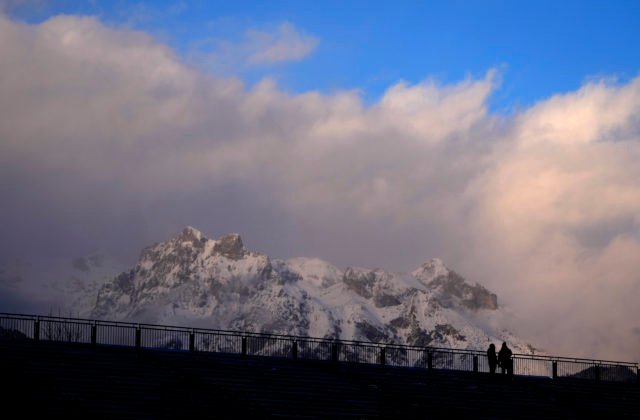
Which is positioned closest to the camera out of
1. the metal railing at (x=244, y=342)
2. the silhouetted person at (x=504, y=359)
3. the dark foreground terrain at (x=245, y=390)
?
the dark foreground terrain at (x=245, y=390)

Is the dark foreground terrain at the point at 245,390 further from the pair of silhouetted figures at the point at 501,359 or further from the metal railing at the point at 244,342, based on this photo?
the metal railing at the point at 244,342

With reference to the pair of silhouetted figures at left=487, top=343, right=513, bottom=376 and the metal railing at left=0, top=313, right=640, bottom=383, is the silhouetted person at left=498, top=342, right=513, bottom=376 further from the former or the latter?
the metal railing at left=0, top=313, right=640, bottom=383

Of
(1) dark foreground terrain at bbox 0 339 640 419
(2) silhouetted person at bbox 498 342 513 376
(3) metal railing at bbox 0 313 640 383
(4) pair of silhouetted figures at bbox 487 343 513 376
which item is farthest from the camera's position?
(2) silhouetted person at bbox 498 342 513 376

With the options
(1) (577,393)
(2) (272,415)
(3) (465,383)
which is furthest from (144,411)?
(1) (577,393)

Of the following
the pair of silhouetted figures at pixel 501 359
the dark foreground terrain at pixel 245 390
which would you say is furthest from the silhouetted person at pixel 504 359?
the dark foreground terrain at pixel 245 390

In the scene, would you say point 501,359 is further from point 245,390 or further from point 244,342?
point 245,390

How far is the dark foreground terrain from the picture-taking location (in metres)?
43.5

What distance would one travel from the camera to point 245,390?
1892 inches

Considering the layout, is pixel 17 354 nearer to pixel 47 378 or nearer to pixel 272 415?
pixel 47 378

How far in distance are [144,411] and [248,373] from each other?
24.1 ft

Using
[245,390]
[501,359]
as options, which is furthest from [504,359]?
[245,390]

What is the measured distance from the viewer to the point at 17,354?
46.0 m

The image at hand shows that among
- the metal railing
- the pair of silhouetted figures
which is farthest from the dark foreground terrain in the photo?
the metal railing

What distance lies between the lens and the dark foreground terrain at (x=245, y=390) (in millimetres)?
43531
